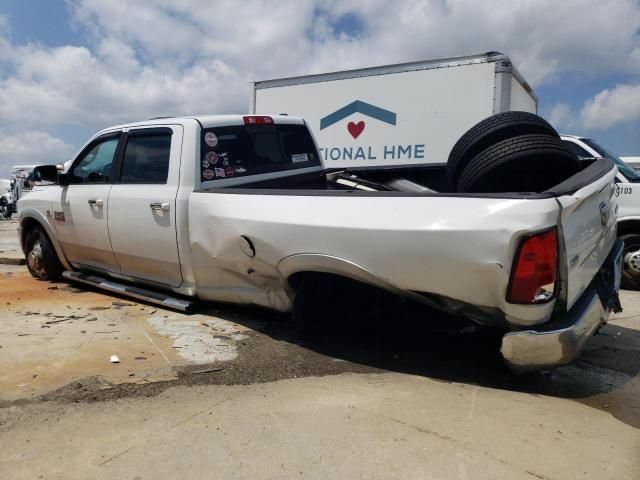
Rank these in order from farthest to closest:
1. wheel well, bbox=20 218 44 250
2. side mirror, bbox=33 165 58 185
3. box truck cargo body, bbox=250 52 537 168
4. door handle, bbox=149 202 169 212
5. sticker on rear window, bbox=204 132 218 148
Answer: box truck cargo body, bbox=250 52 537 168, wheel well, bbox=20 218 44 250, side mirror, bbox=33 165 58 185, sticker on rear window, bbox=204 132 218 148, door handle, bbox=149 202 169 212

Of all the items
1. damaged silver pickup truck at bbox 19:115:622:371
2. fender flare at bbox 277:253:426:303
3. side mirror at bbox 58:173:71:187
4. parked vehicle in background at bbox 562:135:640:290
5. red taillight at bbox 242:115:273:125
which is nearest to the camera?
damaged silver pickup truck at bbox 19:115:622:371

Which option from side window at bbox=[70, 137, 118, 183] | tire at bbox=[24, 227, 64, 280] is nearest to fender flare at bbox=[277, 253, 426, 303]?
side window at bbox=[70, 137, 118, 183]

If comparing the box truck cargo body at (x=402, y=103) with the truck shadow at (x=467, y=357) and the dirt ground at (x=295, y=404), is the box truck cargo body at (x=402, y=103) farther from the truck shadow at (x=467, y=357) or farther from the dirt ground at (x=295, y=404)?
the dirt ground at (x=295, y=404)

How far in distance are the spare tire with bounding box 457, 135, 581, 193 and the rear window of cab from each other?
6.24 ft

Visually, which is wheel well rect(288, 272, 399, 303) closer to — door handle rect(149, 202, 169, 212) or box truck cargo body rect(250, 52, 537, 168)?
door handle rect(149, 202, 169, 212)

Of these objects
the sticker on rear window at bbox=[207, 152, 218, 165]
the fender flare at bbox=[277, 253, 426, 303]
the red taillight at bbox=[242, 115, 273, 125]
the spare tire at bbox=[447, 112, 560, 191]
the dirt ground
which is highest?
the red taillight at bbox=[242, 115, 273, 125]

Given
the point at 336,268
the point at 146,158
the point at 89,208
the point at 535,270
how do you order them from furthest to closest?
1. the point at 89,208
2. the point at 146,158
3. the point at 336,268
4. the point at 535,270

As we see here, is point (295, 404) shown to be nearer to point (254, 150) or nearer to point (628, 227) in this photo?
point (254, 150)

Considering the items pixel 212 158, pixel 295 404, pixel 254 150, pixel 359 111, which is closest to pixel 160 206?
pixel 212 158

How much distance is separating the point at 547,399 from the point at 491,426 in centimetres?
56

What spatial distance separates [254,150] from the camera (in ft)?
15.2

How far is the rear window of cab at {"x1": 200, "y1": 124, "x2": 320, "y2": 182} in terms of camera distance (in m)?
4.27

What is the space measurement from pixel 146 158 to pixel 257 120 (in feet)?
3.36

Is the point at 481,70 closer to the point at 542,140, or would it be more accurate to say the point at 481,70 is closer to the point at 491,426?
the point at 542,140
